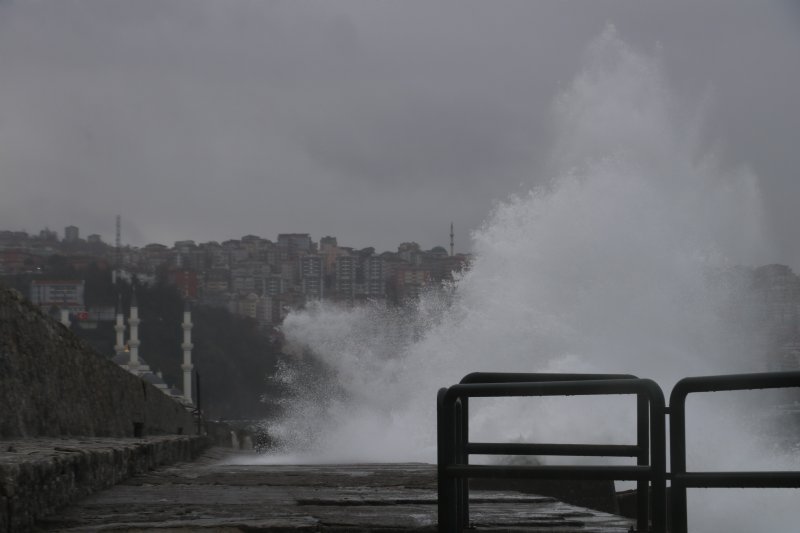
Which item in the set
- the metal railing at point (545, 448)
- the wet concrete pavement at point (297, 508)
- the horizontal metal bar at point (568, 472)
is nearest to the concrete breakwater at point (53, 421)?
the wet concrete pavement at point (297, 508)

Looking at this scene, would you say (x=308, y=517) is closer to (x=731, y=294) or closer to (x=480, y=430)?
(x=480, y=430)

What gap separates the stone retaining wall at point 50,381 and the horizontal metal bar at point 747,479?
3.44 metres

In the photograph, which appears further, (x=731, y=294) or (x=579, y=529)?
(x=731, y=294)

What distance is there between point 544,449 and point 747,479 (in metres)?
1.13

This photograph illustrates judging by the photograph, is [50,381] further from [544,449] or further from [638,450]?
[638,450]

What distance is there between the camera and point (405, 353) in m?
31.7

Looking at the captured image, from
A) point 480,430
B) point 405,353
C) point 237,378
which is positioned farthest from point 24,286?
point 480,430

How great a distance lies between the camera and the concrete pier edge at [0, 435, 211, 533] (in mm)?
4020

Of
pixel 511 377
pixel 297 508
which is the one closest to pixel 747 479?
pixel 511 377

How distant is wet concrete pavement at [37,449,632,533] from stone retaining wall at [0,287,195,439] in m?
0.54

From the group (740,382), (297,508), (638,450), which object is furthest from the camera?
(297,508)

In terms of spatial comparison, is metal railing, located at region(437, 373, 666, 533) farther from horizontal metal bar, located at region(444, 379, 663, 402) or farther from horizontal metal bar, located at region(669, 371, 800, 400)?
horizontal metal bar, located at region(669, 371, 800, 400)

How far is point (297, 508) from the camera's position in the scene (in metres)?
5.63

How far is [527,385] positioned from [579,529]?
1042 millimetres
